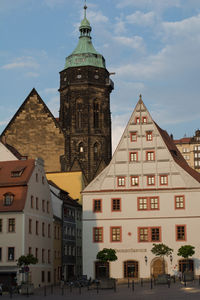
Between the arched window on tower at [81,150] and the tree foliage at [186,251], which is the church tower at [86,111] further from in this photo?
the tree foliage at [186,251]

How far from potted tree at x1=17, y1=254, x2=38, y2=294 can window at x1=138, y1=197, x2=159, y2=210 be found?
1302 cm

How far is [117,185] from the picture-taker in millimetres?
57594

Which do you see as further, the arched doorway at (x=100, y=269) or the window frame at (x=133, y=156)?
the window frame at (x=133, y=156)

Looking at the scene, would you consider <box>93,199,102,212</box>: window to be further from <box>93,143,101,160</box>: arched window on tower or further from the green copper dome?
the green copper dome

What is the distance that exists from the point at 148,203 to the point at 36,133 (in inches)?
1288

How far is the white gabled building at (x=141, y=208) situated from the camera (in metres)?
55.1

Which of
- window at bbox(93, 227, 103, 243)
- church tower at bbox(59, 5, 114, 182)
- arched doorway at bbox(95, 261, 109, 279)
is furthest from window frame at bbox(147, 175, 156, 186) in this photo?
church tower at bbox(59, 5, 114, 182)

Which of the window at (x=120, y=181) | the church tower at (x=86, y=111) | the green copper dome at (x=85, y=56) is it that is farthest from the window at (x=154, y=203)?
the green copper dome at (x=85, y=56)

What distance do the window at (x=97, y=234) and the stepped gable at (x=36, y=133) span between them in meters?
27.8

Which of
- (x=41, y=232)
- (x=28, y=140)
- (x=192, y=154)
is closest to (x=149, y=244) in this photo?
(x=41, y=232)

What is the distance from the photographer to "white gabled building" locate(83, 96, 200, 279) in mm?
55062

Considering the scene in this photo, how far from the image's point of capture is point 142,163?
190 ft

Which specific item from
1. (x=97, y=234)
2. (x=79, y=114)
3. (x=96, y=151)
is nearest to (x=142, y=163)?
(x=97, y=234)

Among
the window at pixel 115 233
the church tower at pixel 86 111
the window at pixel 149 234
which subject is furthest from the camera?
the church tower at pixel 86 111
